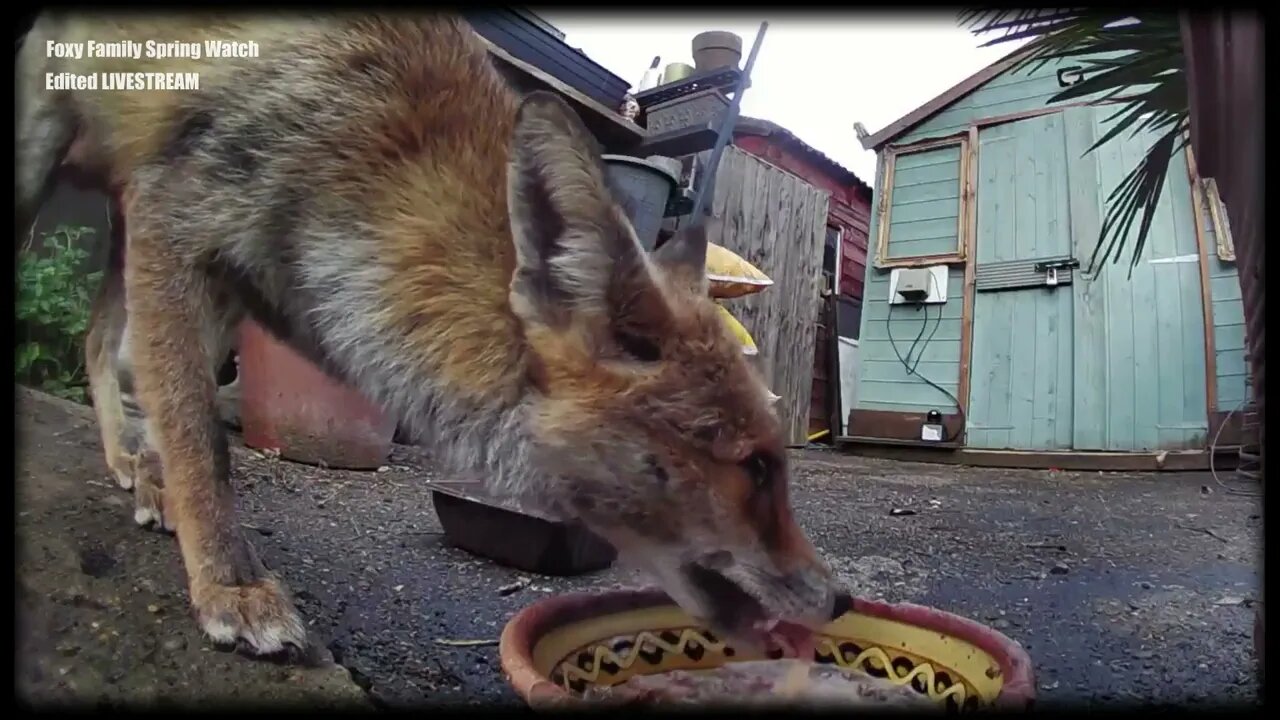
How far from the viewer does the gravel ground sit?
0.79 m

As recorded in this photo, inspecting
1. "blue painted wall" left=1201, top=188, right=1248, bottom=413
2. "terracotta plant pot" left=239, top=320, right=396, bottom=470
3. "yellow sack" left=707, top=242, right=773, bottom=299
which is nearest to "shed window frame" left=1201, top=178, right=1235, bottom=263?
"blue painted wall" left=1201, top=188, right=1248, bottom=413

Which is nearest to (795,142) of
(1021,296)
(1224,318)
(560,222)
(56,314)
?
(1021,296)

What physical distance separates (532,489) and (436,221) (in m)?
0.33

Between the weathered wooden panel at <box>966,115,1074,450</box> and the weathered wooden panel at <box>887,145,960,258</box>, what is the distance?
2.5 inches

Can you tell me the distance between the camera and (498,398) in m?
0.80

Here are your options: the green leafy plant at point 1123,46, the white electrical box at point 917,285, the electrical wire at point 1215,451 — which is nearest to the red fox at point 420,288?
the green leafy plant at point 1123,46

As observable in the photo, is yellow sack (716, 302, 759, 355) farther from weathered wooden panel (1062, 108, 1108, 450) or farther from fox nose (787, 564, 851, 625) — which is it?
weathered wooden panel (1062, 108, 1108, 450)

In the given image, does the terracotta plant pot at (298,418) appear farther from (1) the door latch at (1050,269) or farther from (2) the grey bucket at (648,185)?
(1) the door latch at (1050,269)

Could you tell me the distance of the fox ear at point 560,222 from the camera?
700 mm

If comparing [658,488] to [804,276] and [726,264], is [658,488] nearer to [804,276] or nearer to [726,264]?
[726,264]

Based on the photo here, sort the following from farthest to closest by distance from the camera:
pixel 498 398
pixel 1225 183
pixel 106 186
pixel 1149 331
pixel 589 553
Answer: pixel 1149 331 → pixel 589 553 → pixel 106 186 → pixel 498 398 → pixel 1225 183

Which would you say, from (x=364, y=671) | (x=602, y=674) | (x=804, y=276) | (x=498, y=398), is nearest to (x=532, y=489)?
(x=498, y=398)

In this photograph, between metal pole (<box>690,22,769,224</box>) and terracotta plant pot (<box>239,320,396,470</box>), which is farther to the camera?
terracotta plant pot (<box>239,320,396,470</box>)

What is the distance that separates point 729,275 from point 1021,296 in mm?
816
